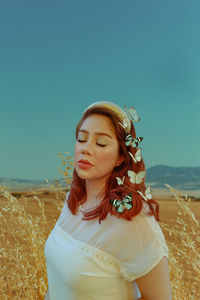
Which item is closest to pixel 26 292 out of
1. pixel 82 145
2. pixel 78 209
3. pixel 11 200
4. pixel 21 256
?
pixel 21 256

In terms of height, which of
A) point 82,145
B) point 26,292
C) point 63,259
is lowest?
point 26,292

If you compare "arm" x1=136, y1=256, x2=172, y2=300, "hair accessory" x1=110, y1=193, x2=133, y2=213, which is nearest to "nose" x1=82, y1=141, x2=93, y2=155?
"hair accessory" x1=110, y1=193, x2=133, y2=213

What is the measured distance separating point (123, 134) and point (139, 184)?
9.9 inches

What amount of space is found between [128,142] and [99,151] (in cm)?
14

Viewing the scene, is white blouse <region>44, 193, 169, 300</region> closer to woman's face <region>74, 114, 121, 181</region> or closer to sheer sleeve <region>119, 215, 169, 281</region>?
sheer sleeve <region>119, 215, 169, 281</region>

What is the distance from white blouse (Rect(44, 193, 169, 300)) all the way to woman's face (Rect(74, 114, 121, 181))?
23 centimetres

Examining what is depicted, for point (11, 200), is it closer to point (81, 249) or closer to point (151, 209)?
point (81, 249)

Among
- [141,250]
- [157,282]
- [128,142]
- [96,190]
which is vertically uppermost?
[128,142]

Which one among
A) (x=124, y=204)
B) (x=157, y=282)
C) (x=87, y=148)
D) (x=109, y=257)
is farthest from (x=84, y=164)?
(x=157, y=282)

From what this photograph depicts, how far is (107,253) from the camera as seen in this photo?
1369mm

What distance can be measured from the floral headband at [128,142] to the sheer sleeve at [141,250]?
81 mm

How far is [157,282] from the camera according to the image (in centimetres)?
131

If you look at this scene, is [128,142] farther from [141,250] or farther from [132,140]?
[141,250]

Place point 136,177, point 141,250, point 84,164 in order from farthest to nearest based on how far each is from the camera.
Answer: point 84,164 < point 136,177 < point 141,250
